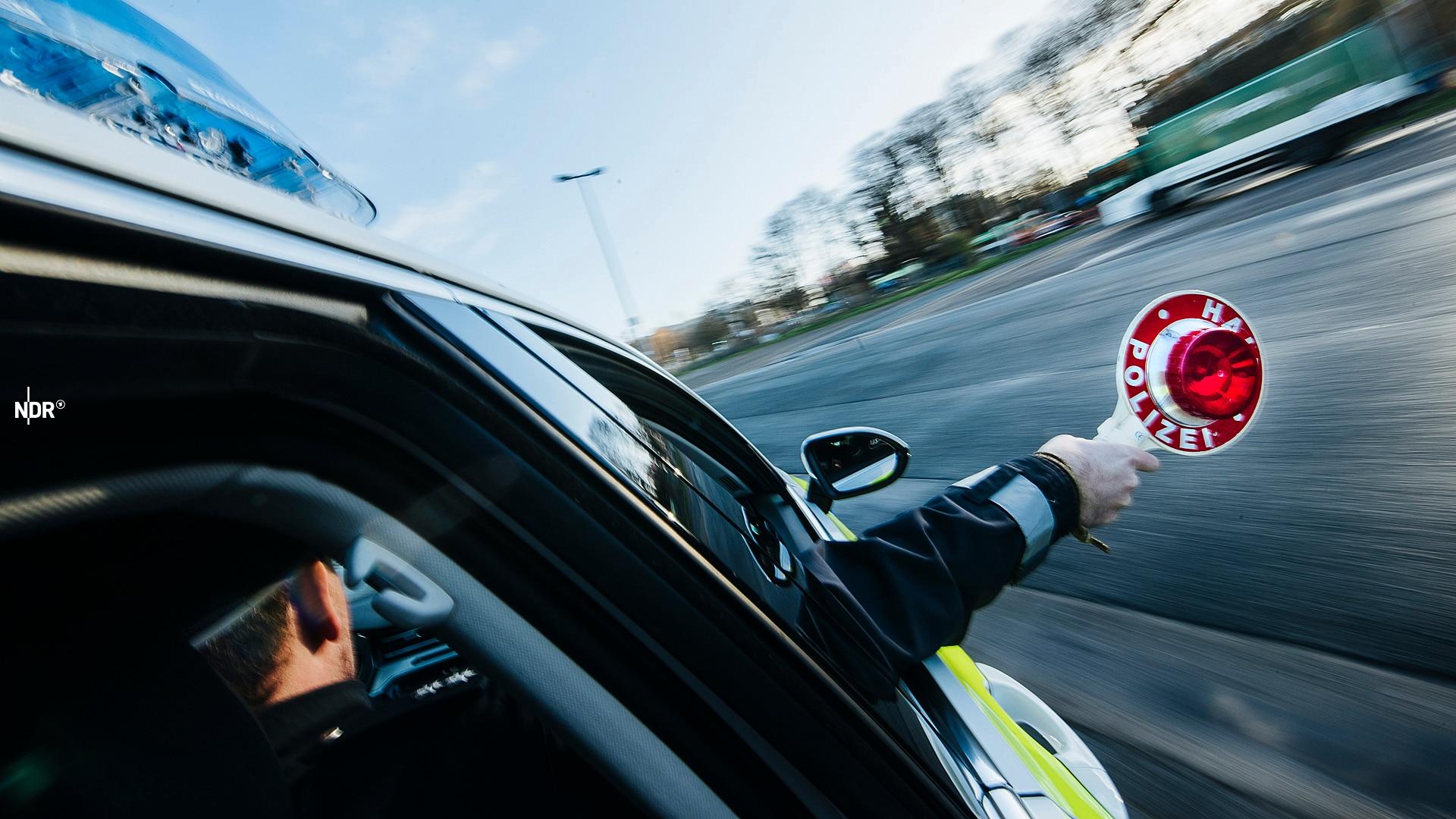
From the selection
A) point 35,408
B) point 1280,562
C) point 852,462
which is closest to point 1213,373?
point 852,462

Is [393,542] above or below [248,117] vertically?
below

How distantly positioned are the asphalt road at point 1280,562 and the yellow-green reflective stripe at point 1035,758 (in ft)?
2.19

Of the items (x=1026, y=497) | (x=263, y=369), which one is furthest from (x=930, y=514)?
(x=263, y=369)

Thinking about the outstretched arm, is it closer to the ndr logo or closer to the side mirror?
the side mirror

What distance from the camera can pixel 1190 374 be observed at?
1342mm

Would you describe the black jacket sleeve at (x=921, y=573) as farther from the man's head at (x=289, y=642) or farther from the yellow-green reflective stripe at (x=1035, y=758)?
the man's head at (x=289, y=642)

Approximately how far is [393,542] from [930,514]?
98cm

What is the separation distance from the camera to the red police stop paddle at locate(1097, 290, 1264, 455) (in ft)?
4.24

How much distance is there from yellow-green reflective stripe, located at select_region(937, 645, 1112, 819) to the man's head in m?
1.04

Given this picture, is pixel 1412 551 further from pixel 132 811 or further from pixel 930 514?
pixel 132 811

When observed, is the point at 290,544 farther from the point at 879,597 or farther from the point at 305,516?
the point at 879,597

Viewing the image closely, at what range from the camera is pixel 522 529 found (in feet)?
2.23

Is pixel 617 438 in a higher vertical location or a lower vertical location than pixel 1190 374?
higher

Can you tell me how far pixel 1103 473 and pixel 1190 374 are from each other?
243 millimetres
